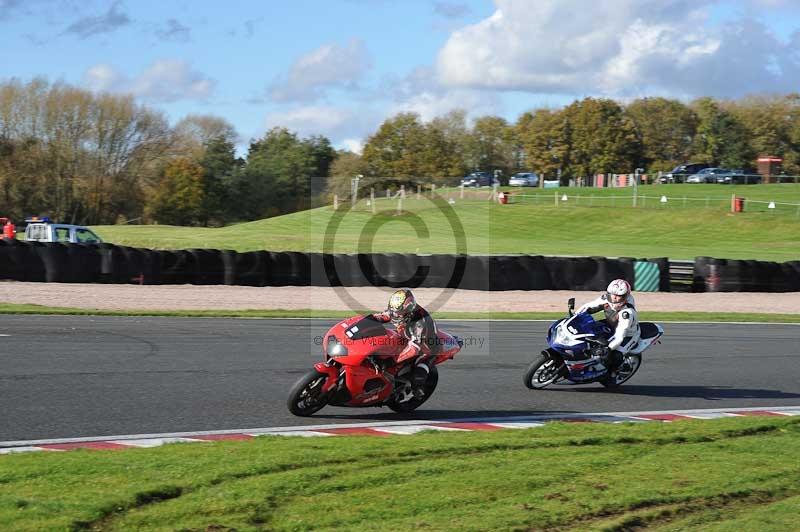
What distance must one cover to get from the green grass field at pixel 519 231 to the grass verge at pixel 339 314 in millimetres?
17693

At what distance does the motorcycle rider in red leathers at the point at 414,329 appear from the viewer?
9977 mm

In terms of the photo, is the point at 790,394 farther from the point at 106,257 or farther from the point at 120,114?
the point at 120,114

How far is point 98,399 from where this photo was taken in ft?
34.3

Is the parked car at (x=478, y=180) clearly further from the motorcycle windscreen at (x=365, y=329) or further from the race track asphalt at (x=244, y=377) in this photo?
the motorcycle windscreen at (x=365, y=329)

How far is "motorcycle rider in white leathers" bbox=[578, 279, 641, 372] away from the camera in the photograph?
12430 millimetres

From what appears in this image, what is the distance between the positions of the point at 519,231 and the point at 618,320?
42.1m

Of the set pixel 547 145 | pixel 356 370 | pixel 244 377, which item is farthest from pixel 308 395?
pixel 547 145

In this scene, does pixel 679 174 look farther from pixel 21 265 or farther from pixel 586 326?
pixel 586 326

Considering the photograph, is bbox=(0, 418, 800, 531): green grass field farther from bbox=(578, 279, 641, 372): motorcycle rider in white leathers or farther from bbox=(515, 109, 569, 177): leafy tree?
bbox=(515, 109, 569, 177): leafy tree

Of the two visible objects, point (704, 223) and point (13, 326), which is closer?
point (13, 326)

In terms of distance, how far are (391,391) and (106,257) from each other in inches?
674

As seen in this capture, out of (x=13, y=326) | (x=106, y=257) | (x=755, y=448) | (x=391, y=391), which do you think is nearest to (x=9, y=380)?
(x=391, y=391)

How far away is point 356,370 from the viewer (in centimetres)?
975

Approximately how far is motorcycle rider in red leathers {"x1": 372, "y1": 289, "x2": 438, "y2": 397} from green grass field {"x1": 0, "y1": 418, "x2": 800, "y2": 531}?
1.35m
